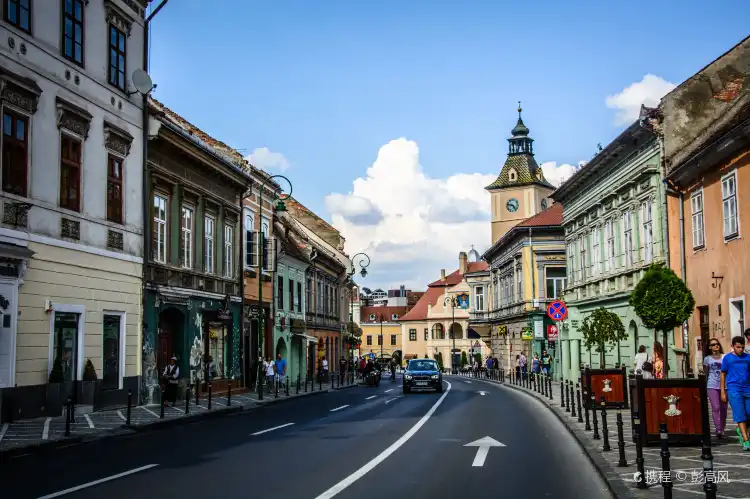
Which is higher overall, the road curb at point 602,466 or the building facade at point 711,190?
the building facade at point 711,190

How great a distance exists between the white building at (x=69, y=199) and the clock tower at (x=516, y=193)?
68105 mm

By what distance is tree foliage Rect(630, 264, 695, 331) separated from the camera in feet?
66.9

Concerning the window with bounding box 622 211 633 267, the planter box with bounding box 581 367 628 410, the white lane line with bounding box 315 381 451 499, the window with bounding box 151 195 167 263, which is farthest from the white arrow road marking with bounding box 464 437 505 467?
the window with bounding box 622 211 633 267

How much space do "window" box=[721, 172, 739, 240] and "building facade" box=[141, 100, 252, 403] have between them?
17.2m

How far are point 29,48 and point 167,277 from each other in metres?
10.5

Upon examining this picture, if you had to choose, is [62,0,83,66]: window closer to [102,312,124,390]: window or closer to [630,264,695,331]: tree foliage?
[102,312,124,390]: window

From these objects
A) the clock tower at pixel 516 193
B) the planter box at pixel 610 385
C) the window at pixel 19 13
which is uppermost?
the clock tower at pixel 516 193

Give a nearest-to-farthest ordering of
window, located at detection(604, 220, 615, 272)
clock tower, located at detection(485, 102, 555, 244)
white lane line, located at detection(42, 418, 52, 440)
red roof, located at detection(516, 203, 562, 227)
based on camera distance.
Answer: white lane line, located at detection(42, 418, 52, 440) < window, located at detection(604, 220, 615, 272) < red roof, located at detection(516, 203, 562, 227) < clock tower, located at detection(485, 102, 555, 244)

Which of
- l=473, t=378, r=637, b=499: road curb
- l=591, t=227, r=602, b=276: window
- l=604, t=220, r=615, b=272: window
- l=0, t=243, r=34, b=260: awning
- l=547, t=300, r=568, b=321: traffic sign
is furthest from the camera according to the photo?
l=591, t=227, r=602, b=276: window

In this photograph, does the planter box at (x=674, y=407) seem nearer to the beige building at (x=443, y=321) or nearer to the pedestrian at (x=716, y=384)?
the pedestrian at (x=716, y=384)

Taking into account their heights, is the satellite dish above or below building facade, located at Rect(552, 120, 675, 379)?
above

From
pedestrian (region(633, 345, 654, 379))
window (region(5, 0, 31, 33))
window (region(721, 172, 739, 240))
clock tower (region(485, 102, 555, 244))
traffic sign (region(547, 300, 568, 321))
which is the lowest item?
pedestrian (region(633, 345, 654, 379))

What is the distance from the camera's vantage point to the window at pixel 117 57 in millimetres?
25875

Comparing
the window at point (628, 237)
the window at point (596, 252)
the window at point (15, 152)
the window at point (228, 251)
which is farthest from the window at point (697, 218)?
the window at point (228, 251)
